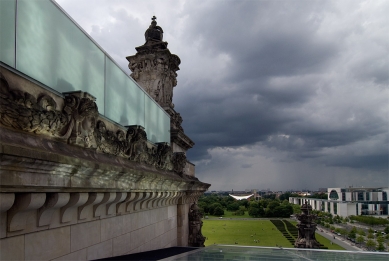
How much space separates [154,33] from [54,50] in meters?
12.1

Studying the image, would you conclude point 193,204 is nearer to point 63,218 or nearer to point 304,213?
point 304,213

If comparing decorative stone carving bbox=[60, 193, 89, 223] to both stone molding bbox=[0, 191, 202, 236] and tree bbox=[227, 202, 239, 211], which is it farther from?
tree bbox=[227, 202, 239, 211]

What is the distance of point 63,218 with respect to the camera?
577cm

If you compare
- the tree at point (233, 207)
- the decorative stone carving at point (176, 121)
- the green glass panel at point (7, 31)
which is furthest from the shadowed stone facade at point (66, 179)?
the tree at point (233, 207)

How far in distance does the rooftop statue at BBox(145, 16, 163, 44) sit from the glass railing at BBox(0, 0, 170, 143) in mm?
7958

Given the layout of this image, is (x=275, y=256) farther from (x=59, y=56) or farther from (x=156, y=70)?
(x=156, y=70)

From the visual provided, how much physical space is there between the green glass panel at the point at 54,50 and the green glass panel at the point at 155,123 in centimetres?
397

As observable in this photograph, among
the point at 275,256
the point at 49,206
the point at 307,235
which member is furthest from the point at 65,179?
the point at 307,235

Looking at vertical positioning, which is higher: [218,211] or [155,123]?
[155,123]

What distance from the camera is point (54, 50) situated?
6426mm

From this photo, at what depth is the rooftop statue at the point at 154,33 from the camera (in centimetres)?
1781

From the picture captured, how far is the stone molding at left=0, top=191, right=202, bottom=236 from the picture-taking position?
4.65 meters

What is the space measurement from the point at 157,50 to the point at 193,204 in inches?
324

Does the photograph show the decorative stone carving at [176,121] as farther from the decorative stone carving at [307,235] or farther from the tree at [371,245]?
the tree at [371,245]
